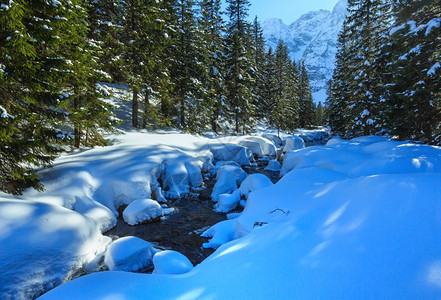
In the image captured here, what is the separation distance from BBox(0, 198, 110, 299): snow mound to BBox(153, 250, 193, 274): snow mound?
1.97 m

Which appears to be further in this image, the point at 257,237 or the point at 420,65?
the point at 420,65

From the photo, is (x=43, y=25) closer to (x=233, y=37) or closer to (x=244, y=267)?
(x=244, y=267)

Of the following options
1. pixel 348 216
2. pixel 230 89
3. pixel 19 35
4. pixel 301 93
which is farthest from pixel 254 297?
pixel 301 93

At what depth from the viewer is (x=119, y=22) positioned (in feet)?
53.6

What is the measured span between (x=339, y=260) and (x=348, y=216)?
0.84m

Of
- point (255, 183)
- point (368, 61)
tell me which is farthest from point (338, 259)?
point (368, 61)

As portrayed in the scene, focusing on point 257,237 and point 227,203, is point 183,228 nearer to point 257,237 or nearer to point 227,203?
point 227,203

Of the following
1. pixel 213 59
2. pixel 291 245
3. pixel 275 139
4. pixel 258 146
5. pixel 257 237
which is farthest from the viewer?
pixel 275 139

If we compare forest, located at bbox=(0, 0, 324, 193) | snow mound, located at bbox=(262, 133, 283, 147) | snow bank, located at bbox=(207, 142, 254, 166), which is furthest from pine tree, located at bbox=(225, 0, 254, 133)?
snow bank, located at bbox=(207, 142, 254, 166)

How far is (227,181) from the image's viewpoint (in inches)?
452

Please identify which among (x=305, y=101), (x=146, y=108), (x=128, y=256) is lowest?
(x=128, y=256)

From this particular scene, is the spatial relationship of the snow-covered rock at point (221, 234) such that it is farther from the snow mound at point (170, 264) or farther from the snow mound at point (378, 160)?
the snow mound at point (378, 160)

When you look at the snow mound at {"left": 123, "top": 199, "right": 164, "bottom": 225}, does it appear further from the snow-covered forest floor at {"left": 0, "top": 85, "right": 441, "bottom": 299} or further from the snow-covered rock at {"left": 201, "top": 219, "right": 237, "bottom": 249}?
the snow-covered rock at {"left": 201, "top": 219, "right": 237, "bottom": 249}

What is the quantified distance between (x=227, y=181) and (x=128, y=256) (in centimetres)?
669
